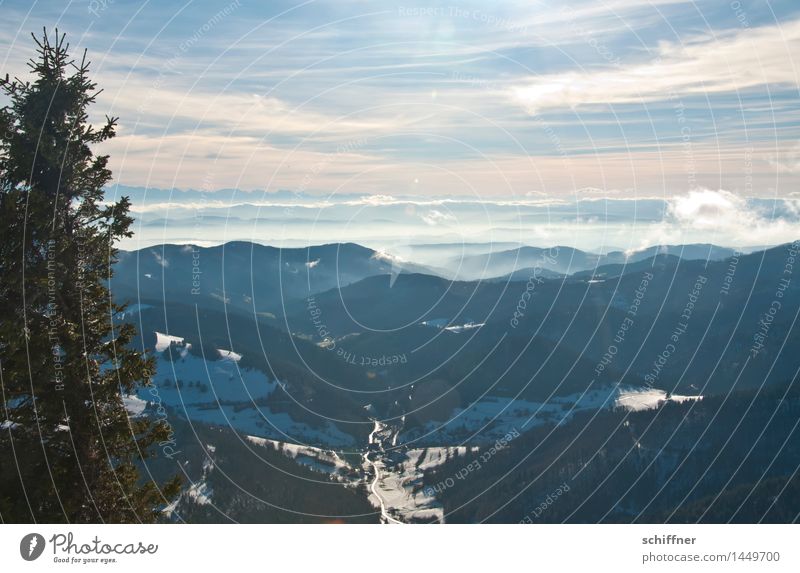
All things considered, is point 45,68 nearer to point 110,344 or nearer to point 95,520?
point 110,344

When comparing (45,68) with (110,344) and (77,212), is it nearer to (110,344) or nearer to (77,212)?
(77,212)

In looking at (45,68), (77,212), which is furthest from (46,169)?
(45,68)

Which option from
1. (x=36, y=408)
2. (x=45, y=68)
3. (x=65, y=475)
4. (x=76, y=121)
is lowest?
(x=65, y=475)

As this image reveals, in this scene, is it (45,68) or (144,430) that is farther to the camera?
(144,430)
